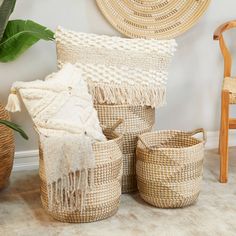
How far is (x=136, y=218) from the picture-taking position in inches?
84.7

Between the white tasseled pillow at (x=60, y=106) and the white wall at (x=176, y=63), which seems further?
the white wall at (x=176, y=63)

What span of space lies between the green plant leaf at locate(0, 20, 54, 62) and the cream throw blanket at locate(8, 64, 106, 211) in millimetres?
419

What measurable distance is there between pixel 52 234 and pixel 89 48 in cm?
89

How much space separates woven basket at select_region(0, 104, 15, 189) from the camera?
2.38 metres

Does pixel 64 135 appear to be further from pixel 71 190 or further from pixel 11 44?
pixel 11 44

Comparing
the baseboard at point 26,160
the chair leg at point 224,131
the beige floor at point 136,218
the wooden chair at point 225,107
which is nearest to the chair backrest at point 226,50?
the wooden chair at point 225,107

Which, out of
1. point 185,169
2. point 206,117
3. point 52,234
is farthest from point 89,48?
point 206,117

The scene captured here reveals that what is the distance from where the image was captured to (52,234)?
6.58 feet

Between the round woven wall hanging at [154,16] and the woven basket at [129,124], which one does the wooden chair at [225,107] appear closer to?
the round woven wall hanging at [154,16]

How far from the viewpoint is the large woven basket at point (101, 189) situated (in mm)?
2043

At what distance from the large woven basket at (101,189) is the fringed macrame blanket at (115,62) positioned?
0.30 meters

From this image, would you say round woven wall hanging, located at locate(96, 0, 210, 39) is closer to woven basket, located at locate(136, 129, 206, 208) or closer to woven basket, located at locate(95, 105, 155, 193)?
woven basket, located at locate(95, 105, 155, 193)

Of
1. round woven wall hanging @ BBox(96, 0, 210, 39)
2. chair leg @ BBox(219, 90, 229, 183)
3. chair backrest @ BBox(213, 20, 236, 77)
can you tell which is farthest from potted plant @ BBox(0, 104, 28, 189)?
chair backrest @ BBox(213, 20, 236, 77)

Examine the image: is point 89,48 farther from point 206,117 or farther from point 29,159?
point 206,117
